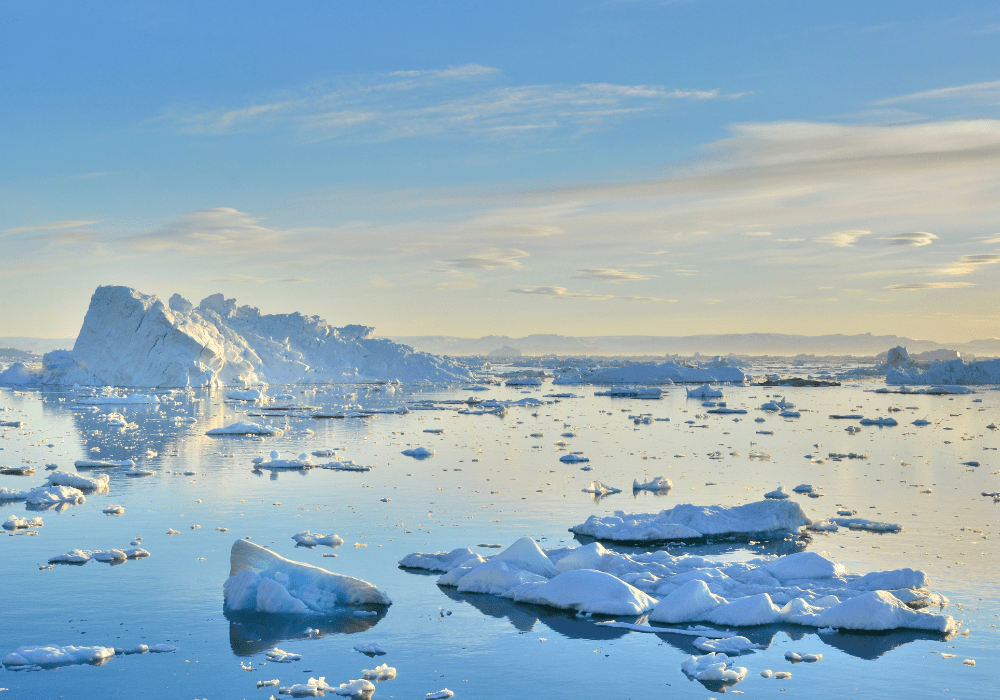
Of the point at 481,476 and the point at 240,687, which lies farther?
the point at 481,476

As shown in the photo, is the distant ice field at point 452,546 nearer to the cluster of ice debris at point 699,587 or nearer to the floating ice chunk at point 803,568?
the cluster of ice debris at point 699,587

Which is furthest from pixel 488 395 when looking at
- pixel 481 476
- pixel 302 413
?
pixel 481 476

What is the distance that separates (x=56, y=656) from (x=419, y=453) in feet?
53.7

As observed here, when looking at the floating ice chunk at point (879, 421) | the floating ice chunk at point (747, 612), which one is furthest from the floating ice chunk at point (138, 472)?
the floating ice chunk at point (879, 421)

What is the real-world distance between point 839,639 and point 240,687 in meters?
6.20

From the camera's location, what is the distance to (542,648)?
8.61 meters

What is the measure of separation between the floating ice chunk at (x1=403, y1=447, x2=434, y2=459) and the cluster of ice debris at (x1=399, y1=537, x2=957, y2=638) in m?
12.3

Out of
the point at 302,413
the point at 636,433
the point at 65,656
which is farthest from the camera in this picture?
the point at 302,413

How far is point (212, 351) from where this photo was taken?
54812mm

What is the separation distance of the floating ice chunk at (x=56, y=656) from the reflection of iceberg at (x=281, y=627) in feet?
4.06

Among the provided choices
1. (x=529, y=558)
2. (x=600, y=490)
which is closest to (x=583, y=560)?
(x=529, y=558)

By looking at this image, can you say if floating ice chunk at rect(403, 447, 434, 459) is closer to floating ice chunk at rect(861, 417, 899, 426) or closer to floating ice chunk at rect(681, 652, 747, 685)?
floating ice chunk at rect(681, 652, 747, 685)

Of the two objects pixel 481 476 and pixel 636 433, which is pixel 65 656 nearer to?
pixel 481 476

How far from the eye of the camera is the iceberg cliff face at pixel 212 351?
2104 inches
